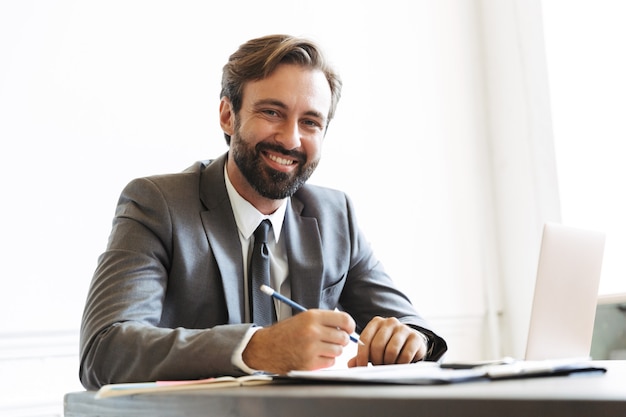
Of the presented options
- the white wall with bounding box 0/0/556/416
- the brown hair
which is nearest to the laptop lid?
the brown hair

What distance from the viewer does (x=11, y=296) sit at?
8.14 feet

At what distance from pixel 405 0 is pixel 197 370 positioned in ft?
9.58

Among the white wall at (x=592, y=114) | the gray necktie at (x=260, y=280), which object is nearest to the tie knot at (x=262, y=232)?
the gray necktie at (x=260, y=280)

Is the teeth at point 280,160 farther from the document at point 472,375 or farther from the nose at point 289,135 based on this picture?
the document at point 472,375

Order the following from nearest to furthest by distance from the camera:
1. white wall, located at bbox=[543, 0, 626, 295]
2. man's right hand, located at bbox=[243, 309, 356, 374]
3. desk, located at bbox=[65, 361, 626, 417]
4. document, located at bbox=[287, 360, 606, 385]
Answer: desk, located at bbox=[65, 361, 626, 417], document, located at bbox=[287, 360, 606, 385], man's right hand, located at bbox=[243, 309, 356, 374], white wall, located at bbox=[543, 0, 626, 295]

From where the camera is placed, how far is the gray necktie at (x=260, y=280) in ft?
5.82

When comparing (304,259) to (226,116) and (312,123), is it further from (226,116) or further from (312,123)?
(226,116)

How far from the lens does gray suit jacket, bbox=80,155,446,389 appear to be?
4.33 feet

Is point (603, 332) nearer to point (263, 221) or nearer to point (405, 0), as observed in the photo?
point (263, 221)

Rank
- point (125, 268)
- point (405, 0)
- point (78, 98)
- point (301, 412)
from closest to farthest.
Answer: point (301, 412)
point (125, 268)
point (78, 98)
point (405, 0)

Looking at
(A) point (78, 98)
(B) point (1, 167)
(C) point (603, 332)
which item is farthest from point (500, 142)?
(B) point (1, 167)

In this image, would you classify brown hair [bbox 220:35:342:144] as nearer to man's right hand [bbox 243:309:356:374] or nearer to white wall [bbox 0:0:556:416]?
white wall [bbox 0:0:556:416]

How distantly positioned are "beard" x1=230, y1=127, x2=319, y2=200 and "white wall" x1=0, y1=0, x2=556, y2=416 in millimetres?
826

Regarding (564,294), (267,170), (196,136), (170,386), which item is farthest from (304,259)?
(196,136)
